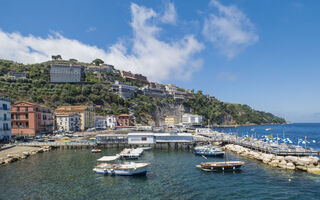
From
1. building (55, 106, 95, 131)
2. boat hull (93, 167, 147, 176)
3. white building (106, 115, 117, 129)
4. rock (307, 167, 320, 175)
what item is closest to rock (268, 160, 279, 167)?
rock (307, 167, 320, 175)

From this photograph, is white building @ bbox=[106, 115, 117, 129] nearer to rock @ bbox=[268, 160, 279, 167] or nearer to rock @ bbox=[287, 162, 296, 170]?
rock @ bbox=[268, 160, 279, 167]

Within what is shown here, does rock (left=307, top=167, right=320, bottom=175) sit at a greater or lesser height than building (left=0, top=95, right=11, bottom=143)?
lesser

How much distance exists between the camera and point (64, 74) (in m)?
153

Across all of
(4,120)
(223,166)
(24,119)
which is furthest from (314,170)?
(24,119)

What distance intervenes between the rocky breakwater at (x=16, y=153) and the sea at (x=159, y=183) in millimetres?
3711

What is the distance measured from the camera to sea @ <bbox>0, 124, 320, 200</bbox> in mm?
27094

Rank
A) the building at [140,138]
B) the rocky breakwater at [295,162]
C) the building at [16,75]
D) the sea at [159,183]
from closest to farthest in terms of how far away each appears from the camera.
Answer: the sea at [159,183] → the rocky breakwater at [295,162] → the building at [140,138] → the building at [16,75]

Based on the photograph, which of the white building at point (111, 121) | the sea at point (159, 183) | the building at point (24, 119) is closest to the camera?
the sea at point (159, 183)

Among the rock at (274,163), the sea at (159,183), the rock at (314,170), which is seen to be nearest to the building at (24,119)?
the sea at (159,183)

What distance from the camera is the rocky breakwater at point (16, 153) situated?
45.4 metres

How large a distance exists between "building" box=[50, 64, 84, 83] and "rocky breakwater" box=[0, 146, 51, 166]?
101 metres

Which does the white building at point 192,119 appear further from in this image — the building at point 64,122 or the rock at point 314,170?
the rock at point 314,170

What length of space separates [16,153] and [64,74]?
112482mm

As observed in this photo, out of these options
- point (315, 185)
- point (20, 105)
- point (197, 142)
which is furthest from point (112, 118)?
point (315, 185)
